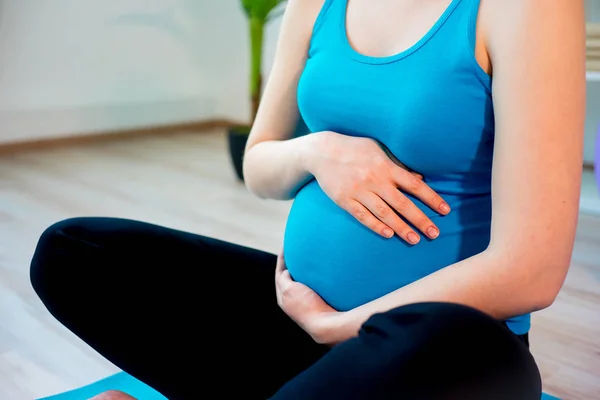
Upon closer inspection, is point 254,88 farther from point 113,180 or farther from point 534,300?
point 534,300

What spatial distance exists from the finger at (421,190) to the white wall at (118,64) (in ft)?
8.78

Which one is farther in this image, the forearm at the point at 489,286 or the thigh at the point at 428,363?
the forearm at the point at 489,286

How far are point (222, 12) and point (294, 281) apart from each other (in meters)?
3.12

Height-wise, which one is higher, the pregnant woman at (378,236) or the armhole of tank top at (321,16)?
the armhole of tank top at (321,16)

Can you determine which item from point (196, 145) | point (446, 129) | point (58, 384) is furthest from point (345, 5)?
point (196, 145)

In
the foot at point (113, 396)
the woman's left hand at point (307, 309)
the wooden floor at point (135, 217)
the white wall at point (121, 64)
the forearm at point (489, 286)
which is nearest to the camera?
the forearm at point (489, 286)

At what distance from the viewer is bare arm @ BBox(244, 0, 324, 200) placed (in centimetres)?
87

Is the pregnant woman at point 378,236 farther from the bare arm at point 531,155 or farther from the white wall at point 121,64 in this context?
the white wall at point 121,64

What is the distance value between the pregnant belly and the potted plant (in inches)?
71.8

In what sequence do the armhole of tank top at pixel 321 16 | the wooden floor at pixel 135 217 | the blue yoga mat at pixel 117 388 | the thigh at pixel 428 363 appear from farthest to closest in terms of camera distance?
the wooden floor at pixel 135 217, the blue yoga mat at pixel 117 388, the armhole of tank top at pixel 321 16, the thigh at pixel 428 363

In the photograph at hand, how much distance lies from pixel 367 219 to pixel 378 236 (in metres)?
0.02

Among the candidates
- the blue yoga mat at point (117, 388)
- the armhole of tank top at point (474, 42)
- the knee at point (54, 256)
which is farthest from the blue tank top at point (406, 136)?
the blue yoga mat at point (117, 388)

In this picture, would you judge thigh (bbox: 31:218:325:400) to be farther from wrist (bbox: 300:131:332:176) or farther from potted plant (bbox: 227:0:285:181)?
potted plant (bbox: 227:0:285:181)

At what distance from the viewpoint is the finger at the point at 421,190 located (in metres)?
0.72
